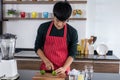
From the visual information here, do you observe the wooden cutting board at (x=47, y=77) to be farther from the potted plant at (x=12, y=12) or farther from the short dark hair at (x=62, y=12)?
the potted plant at (x=12, y=12)

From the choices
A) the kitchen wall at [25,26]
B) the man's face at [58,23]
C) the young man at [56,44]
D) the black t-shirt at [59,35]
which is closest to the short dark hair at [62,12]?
the man's face at [58,23]

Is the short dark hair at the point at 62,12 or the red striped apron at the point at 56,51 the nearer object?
the short dark hair at the point at 62,12

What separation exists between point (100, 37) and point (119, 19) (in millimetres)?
464

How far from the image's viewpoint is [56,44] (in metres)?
2.50

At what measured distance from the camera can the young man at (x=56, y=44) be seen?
238 centimetres

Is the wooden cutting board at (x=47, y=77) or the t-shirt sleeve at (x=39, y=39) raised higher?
the t-shirt sleeve at (x=39, y=39)

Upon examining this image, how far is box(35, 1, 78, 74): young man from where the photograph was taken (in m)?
2.38

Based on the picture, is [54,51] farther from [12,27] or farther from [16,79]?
[12,27]

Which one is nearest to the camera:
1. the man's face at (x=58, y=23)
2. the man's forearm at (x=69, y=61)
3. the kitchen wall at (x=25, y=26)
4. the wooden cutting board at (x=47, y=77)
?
the wooden cutting board at (x=47, y=77)

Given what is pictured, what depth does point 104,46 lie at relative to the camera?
3.92 metres

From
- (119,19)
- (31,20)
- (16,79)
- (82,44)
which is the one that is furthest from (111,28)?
(16,79)

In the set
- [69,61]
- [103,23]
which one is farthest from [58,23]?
[103,23]

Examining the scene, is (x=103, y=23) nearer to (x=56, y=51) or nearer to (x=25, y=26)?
(x=25, y=26)

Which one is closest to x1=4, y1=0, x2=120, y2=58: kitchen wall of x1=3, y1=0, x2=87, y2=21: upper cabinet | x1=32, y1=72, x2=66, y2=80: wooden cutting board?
x1=3, y1=0, x2=87, y2=21: upper cabinet
